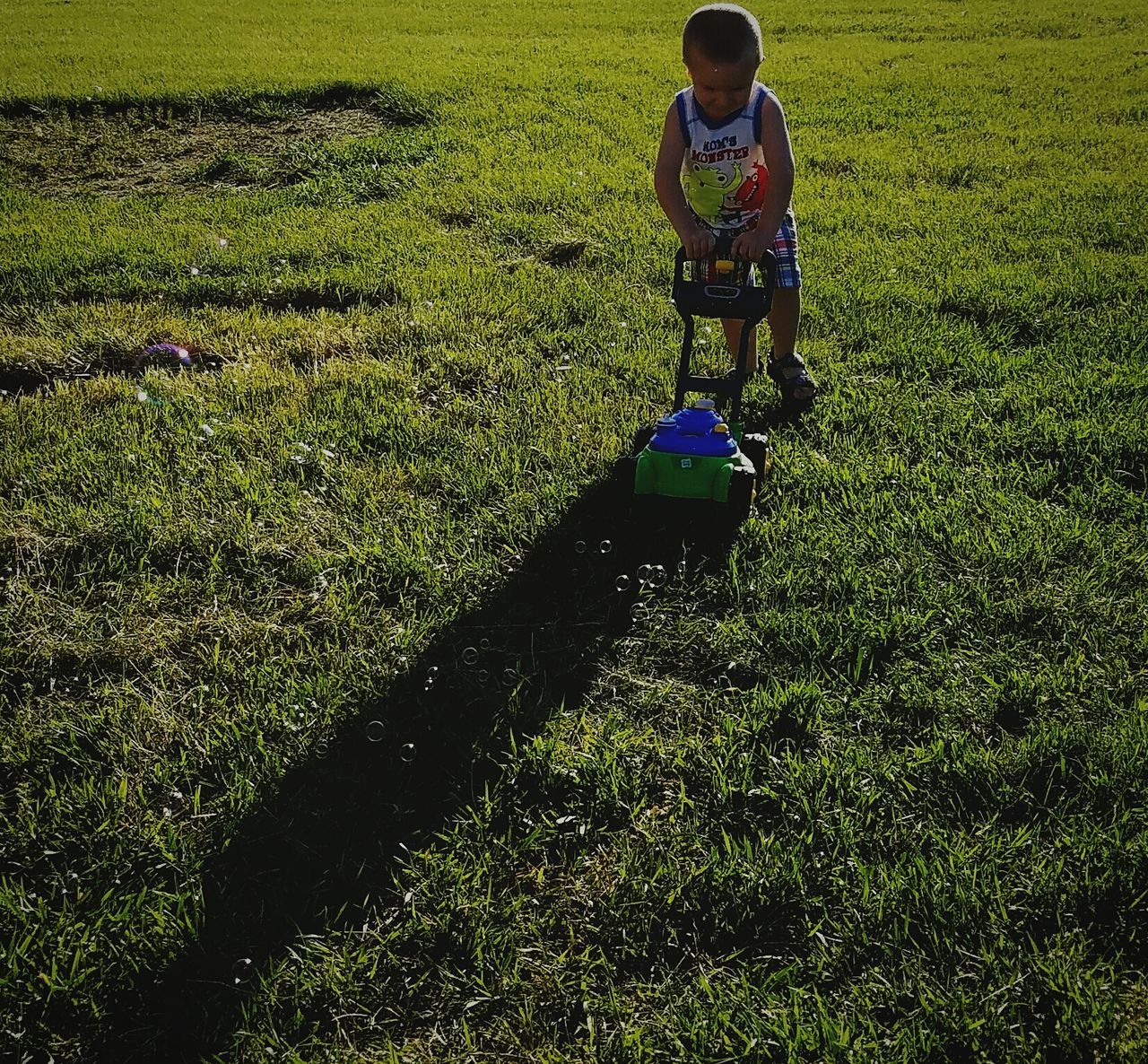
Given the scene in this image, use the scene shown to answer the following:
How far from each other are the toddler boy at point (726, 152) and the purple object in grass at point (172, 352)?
8.02 feet

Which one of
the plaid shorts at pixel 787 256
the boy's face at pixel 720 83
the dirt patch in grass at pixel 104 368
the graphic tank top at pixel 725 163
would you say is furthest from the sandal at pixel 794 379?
the dirt patch in grass at pixel 104 368

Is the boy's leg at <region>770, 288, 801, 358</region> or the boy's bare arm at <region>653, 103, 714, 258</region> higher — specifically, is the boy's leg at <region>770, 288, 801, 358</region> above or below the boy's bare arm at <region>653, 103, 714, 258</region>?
below

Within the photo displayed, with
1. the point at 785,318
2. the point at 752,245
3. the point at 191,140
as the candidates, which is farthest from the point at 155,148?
the point at 752,245

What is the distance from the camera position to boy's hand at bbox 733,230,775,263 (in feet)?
10.6

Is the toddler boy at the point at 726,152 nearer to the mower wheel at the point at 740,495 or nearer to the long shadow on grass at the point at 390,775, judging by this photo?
the mower wheel at the point at 740,495

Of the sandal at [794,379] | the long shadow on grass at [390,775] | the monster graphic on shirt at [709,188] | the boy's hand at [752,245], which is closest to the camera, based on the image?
the long shadow on grass at [390,775]

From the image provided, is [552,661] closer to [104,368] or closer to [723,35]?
[723,35]

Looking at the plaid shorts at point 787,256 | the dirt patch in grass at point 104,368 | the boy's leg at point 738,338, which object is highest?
the plaid shorts at point 787,256

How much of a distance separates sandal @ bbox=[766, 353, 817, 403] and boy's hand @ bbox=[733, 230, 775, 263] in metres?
0.82

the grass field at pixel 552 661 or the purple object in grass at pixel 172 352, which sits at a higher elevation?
the purple object in grass at pixel 172 352

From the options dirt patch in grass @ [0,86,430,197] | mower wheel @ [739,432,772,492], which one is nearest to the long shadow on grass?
mower wheel @ [739,432,772,492]

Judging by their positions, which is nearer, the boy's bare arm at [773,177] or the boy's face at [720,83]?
the boy's face at [720,83]

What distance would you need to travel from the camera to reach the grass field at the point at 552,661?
1.97 m

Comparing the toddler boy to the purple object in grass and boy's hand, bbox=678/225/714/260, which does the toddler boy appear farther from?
Result: the purple object in grass
